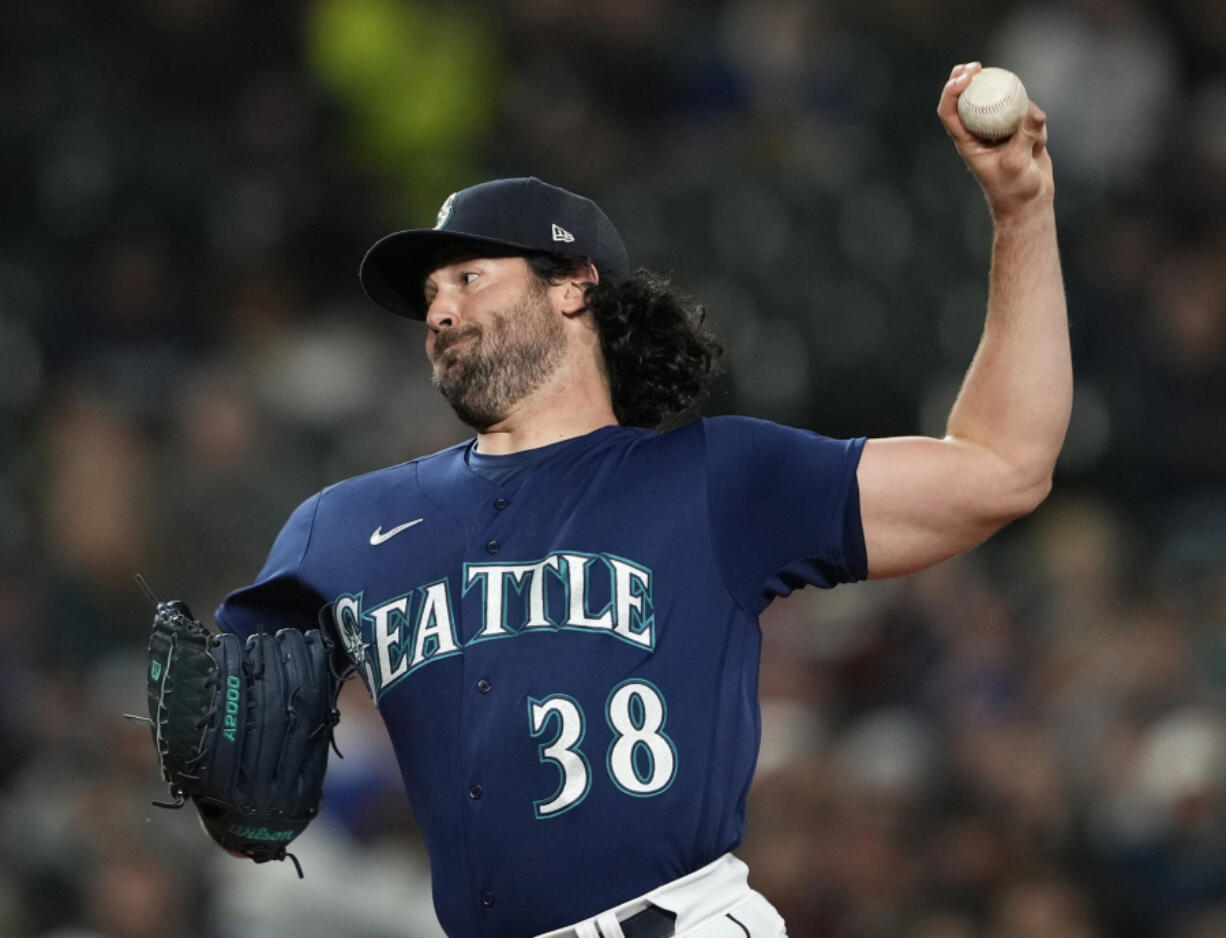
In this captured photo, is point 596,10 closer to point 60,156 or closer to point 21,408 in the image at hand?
point 60,156

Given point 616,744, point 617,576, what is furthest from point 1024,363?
point 616,744

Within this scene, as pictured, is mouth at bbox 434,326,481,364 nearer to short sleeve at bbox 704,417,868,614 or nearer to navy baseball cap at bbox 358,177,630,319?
navy baseball cap at bbox 358,177,630,319

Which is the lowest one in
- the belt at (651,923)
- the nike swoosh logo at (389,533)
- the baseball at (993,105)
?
the belt at (651,923)

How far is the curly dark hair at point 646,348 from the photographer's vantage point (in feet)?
10.5

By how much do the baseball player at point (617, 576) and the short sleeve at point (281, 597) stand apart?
0.04 ft

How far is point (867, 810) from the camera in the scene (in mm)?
5387

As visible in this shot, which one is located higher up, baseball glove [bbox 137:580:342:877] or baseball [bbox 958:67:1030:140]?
baseball [bbox 958:67:1030:140]

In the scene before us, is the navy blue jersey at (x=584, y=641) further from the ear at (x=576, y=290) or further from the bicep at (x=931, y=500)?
the ear at (x=576, y=290)

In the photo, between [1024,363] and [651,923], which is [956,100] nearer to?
[1024,363]

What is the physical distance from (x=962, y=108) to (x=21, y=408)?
16.8 feet

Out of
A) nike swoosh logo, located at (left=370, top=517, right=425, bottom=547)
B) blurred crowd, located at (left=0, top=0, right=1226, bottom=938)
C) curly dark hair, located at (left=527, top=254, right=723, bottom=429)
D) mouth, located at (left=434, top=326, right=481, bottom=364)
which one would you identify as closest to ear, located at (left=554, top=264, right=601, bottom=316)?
curly dark hair, located at (left=527, top=254, right=723, bottom=429)

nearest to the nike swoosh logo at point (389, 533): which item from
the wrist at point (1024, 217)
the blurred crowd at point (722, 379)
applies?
the wrist at point (1024, 217)

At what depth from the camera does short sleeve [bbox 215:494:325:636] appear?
3025 millimetres

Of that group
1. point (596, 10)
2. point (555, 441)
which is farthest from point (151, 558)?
point (555, 441)
